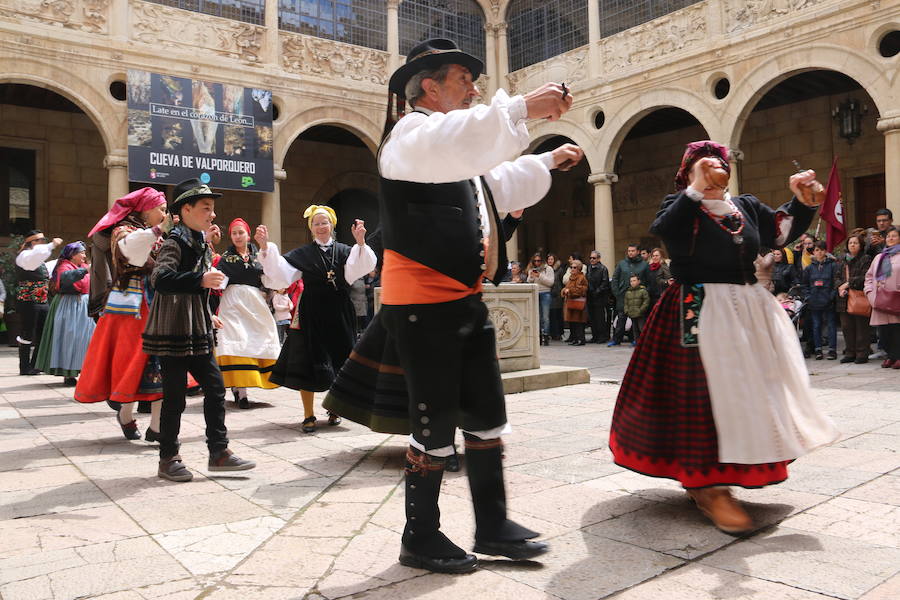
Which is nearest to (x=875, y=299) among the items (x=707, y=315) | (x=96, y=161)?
(x=707, y=315)

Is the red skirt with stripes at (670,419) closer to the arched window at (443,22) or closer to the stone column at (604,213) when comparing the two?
the stone column at (604,213)

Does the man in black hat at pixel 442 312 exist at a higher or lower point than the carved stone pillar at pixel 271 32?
lower

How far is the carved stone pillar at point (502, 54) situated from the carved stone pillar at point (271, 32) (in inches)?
234

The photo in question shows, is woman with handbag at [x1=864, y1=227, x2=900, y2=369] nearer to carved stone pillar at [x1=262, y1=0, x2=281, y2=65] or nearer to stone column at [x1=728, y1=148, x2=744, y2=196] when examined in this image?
stone column at [x1=728, y1=148, x2=744, y2=196]

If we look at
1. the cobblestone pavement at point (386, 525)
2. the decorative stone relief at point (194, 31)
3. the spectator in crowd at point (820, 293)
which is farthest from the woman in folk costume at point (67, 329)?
the spectator in crowd at point (820, 293)

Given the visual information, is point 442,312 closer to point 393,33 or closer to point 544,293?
point 544,293

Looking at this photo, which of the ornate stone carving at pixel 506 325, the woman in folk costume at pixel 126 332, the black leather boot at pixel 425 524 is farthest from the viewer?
the ornate stone carving at pixel 506 325

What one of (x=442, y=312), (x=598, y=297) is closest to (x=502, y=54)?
(x=598, y=297)

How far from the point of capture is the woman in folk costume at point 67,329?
7941 mm

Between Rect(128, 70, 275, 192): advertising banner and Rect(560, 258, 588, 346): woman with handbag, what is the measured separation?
6.80 metres

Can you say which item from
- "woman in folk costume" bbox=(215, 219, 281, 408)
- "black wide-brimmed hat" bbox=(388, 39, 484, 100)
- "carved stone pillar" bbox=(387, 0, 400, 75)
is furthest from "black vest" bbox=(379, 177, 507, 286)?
"carved stone pillar" bbox=(387, 0, 400, 75)

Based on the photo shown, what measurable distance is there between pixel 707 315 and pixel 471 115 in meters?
1.49

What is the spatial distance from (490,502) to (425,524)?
0.25 meters

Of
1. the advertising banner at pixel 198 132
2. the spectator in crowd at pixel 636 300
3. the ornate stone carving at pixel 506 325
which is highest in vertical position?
the advertising banner at pixel 198 132
